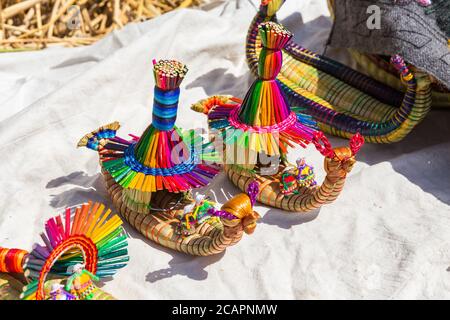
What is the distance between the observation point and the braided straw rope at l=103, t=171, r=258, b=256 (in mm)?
1298

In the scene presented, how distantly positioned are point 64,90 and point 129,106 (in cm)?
19

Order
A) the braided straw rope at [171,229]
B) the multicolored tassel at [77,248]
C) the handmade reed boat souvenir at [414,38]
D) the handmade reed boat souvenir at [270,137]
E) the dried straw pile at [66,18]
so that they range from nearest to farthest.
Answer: the multicolored tassel at [77,248], the braided straw rope at [171,229], the handmade reed boat souvenir at [270,137], the handmade reed boat souvenir at [414,38], the dried straw pile at [66,18]

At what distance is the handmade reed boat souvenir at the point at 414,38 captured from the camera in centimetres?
157

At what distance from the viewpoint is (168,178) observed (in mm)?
1346

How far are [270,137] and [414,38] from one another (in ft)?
1.52

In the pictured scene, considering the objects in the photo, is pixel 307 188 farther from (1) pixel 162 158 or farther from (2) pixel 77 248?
(2) pixel 77 248

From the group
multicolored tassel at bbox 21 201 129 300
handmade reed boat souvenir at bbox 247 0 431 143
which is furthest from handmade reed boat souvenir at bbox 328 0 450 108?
multicolored tassel at bbox 21 201 129 300

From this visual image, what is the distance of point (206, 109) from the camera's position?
160cm

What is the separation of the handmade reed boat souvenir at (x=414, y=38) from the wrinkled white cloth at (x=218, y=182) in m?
0.17

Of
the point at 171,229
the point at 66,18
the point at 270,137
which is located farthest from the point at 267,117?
the point at 66,18

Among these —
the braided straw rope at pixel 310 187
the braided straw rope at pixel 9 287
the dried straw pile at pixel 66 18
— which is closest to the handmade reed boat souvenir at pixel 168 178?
the braided straw rope at pixel 310 187

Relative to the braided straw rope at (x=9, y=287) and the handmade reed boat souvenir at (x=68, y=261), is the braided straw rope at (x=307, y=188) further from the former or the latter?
the braided straw rope at (x=9, y=287)
